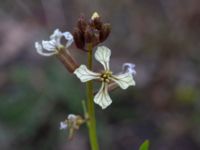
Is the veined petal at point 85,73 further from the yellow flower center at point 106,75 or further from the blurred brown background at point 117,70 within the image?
the blurred brown background at point 117,70

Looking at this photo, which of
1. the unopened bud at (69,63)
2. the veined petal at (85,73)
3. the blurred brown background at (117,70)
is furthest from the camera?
the blurred brown background at (117,70)

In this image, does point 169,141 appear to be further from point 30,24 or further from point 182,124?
point 30,24

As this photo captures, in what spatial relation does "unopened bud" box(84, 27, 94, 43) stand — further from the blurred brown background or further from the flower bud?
the blurred brown background

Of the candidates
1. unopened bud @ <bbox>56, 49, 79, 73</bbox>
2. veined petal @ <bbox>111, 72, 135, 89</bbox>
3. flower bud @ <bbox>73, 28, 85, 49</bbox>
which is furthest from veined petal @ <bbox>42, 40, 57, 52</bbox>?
veined petal @ <bbox>111, 72, 135, 89</bbox>

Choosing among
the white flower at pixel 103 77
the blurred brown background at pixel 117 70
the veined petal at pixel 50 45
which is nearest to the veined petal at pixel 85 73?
the white flower at pixel 103 77

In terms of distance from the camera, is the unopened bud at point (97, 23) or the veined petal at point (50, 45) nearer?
the unopened bud at point (97, 23)

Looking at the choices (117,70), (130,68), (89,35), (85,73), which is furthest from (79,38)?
(117,70)

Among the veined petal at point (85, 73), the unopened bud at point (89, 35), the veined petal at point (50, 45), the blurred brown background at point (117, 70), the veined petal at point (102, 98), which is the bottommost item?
the veined petal at point (102, 98)
